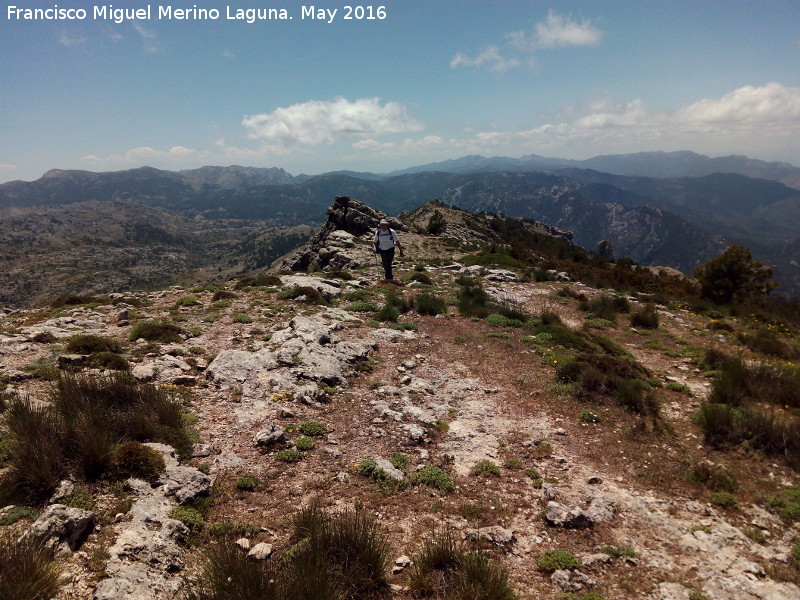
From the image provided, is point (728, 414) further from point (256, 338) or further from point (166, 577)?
point (256, 338)

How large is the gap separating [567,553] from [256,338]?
10.3 metres

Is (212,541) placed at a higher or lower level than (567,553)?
higher

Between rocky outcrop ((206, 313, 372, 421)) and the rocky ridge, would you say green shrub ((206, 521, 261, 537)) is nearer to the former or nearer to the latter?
the rocky ridge

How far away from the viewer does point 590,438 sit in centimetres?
797

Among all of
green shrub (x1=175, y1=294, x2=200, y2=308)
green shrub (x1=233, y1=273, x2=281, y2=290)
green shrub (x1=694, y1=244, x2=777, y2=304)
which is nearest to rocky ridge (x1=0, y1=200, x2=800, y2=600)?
green shrub (x1=175, y1=294, x2=200, y2=308)

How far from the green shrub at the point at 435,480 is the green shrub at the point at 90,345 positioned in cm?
875

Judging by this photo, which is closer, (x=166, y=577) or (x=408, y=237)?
(x=166, y=577)

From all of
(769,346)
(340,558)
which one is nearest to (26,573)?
(340,558)

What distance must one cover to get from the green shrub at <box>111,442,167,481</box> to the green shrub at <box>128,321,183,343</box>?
643 centimetres

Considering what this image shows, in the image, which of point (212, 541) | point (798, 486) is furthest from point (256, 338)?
point (798, 486)

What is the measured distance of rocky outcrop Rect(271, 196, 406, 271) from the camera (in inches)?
1443

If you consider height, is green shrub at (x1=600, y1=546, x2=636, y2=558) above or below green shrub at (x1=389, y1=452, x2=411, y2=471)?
below

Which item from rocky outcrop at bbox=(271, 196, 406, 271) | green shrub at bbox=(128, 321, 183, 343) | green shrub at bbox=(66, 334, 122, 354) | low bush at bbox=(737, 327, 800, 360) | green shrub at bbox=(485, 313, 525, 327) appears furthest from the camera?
rocky outcrop at bbox=(271, 196, 406, 271)

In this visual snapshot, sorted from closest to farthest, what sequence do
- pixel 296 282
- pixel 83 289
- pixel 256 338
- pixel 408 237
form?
pixel 256 338 < pixel 296 282 < pixel 408 237 < pixel 83 289
